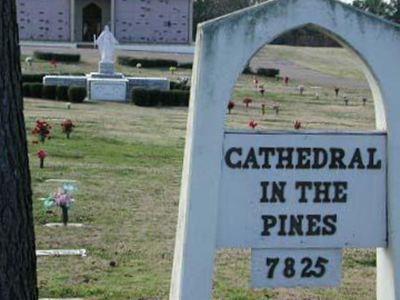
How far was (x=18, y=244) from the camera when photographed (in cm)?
459

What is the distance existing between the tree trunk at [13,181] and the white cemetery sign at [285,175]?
88cm

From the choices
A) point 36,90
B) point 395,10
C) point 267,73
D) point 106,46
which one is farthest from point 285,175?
point 395,10

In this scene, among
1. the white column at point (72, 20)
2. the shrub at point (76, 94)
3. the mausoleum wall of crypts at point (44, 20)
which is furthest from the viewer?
the white column at point (72, 20)

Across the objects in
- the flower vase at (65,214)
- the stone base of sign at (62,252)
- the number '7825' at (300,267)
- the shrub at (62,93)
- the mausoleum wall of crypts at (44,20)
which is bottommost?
the stone base of sign at (62,252)

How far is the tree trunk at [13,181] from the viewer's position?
4.44 meters

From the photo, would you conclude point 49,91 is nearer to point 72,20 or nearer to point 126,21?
point 126,21

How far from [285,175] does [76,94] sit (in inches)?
961

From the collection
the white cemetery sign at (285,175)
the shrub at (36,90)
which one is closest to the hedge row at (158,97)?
the shrub at (36,90)

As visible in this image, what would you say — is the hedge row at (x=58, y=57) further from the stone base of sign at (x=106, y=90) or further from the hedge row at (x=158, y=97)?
the hedge row at (x=158, y=97)

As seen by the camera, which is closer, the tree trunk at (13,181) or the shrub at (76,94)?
the tree trunk at (13,181)

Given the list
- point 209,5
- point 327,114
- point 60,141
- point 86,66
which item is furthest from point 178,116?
point 209,5

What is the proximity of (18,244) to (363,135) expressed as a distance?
2.03m

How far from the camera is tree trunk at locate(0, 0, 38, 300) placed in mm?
4438

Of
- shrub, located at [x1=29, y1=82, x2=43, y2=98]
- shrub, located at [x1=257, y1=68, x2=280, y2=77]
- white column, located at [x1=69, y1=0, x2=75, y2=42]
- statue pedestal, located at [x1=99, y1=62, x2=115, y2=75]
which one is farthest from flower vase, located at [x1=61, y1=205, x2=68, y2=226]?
white column, located at [x1=69, y1=0, x2=75, y2=42]
